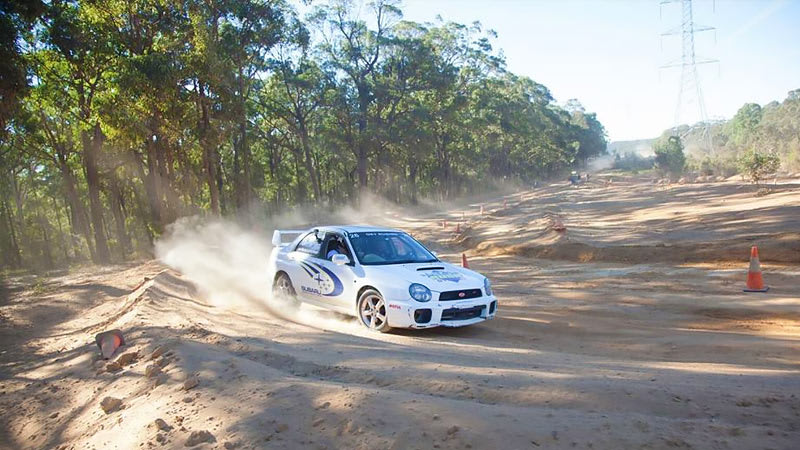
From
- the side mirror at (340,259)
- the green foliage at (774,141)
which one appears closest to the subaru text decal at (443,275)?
the side mirror at (340,259)

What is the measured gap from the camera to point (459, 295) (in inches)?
326

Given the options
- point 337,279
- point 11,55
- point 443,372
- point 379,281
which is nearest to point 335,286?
point 337,279

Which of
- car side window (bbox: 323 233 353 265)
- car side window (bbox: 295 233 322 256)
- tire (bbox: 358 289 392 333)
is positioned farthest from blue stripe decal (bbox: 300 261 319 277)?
tire (bbox: 358 289 392 333)

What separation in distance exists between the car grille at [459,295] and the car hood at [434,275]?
6 cm

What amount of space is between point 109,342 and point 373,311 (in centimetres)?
348

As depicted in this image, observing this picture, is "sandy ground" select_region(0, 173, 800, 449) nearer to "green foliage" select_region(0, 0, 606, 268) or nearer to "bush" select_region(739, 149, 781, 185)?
"green foliage" select_region(0, 0, 606, 268)

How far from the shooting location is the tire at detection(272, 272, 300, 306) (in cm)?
1044

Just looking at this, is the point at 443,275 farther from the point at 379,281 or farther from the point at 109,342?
the point at 109,342

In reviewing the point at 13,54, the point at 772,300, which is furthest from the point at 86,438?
the point at 13,54

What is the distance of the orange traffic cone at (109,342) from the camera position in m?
7.38

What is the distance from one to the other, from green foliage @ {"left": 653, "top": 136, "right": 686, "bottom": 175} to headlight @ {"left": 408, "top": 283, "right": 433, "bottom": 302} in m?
79.6

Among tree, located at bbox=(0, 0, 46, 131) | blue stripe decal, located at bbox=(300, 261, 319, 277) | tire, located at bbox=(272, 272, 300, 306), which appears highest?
tree, located at bbox=(0, 0, 46, 131)

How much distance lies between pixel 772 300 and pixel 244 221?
27.8m

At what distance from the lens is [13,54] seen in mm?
12680
